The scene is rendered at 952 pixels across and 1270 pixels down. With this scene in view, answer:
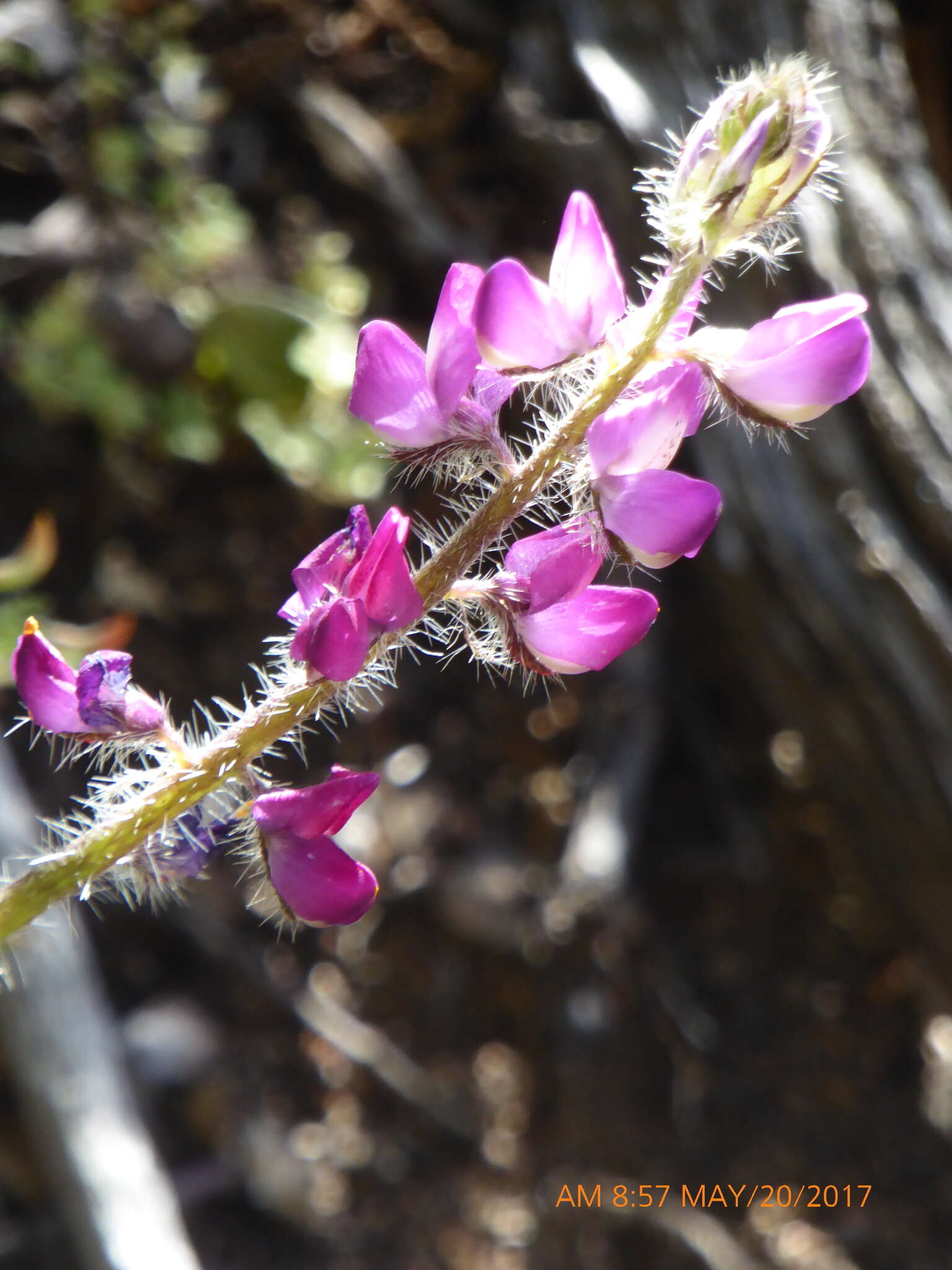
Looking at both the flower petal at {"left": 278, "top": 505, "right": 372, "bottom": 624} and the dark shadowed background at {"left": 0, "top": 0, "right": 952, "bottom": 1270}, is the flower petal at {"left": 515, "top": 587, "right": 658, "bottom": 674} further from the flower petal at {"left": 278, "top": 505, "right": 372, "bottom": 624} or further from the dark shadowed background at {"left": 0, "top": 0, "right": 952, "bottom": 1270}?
the dark shadowed background at {"left": 0, "top": 0, "right": 952, "bottom": 1270}

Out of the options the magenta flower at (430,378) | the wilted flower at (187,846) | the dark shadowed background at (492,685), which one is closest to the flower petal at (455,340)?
the magenta flower at (430,378)

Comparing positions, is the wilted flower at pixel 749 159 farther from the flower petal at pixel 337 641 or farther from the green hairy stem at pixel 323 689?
the flower petal at pixel 337 641

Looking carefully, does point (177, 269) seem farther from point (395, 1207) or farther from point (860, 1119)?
point (860, 1119)

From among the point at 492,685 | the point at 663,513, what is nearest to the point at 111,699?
the point at 663,513

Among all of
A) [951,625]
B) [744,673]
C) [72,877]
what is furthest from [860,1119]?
[72,877]

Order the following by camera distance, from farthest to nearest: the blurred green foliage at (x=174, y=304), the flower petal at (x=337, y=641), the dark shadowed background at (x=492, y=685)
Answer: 1. the blurred green foliage at (x=174, y=304)
2. the dark shadowed background at (x=492, y=685)
3. the flower petal at (x=337, y=641)
